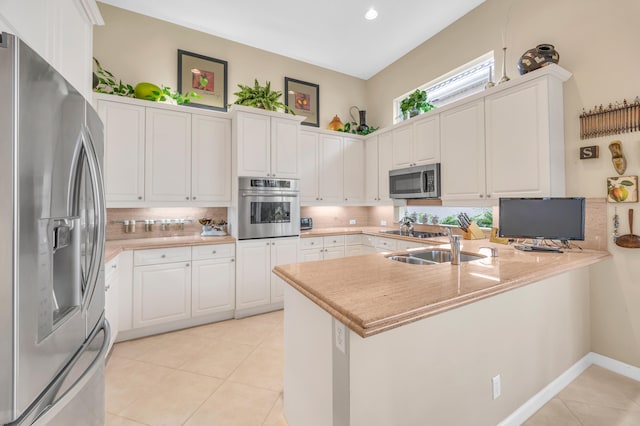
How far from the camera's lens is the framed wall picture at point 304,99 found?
4.23m

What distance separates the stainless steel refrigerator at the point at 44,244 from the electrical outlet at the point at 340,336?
0.86 meters

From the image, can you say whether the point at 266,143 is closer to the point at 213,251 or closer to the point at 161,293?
the point at 213,251

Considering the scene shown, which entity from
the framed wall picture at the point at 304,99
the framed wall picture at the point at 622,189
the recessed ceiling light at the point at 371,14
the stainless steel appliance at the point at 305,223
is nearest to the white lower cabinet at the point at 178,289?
the stainless steel appliance at the point at 305,223

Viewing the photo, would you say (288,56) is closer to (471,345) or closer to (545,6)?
(545,6)

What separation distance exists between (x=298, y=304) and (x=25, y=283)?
1.01 metres

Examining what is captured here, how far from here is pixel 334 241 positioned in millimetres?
3861

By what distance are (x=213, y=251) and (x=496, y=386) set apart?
2724 millimetres

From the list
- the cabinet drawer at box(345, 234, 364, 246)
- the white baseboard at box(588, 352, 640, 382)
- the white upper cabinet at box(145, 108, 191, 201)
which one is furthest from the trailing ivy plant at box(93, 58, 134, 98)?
the white baseboard at box(588, 352, 640, 382)

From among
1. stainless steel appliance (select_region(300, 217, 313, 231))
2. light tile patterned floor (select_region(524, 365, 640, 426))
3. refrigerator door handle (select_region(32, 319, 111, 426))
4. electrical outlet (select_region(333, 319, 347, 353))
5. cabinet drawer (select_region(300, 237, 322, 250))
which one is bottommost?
light tile patterned floor (select_region(524, 365, 640, 426))

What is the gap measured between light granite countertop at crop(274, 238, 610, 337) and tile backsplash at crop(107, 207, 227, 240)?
2376 mm

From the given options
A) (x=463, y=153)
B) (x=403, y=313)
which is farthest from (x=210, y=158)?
(x=403, y=313)

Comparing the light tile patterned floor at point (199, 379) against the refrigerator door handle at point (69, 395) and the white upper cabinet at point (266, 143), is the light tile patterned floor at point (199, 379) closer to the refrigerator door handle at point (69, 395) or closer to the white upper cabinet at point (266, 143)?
the refrigerator door handle at point (69, 395)

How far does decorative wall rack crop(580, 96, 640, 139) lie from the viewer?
198 centimetres

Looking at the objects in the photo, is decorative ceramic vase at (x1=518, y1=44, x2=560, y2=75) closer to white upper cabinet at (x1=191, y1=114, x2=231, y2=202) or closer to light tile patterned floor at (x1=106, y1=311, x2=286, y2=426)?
white upper cabinet at (x1=191, y1=114, x2=231, y2=202)
